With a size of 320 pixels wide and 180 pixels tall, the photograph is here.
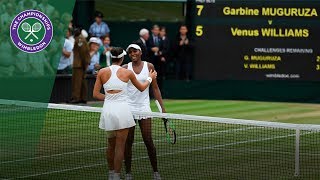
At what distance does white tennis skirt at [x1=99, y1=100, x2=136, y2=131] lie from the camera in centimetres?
1345

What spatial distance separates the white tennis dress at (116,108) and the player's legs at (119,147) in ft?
0.37

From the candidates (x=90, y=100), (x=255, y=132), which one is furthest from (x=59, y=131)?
(x=90, y=100)

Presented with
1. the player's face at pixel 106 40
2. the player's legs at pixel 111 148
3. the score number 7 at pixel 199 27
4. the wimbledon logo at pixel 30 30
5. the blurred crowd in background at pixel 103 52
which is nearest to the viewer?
the player's legs at pixel 111 148

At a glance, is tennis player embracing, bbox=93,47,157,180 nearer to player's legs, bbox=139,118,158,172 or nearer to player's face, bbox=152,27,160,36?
player's legs, bbox=139,118,158,172

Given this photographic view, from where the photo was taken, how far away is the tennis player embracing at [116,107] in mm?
13477

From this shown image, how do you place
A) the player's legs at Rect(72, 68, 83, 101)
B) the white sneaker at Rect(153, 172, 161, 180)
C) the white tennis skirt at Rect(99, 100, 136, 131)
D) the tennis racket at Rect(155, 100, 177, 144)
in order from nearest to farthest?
the white tennis skirt at Rect(99, 100, 136, 131) < the white sneaker at Rect(153, 172, 161, 180) < the tennis racket at Rect(155, 100, 177, 144) < the player's legs at Rect(72, 68, 83, 101)

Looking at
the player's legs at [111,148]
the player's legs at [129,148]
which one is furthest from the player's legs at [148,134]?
the player's legs at [111,148]

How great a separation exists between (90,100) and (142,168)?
1357 cm

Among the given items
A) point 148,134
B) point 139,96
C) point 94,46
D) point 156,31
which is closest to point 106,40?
point 94,46

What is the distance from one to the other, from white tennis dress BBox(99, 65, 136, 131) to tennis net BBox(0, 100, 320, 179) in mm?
806

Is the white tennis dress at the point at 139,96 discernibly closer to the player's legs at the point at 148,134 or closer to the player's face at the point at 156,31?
the player's legs at the point at 148,134
